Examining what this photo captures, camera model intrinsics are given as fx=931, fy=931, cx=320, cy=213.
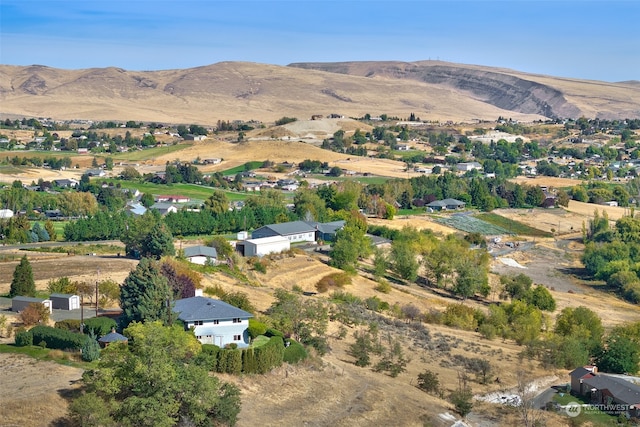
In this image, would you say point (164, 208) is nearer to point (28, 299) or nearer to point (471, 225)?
point (471, 225)

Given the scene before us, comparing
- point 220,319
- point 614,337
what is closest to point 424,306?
point 614,337

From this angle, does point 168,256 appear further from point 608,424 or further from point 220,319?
point 608,424

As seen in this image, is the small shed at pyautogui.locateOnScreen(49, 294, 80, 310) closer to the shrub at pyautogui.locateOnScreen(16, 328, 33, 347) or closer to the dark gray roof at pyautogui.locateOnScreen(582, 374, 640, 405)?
A: the shrub at pyautogui.locateOnScreen(16, 328, 33, 347)

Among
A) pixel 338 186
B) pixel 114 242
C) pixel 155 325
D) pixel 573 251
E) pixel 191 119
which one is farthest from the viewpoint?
pixel 191 119

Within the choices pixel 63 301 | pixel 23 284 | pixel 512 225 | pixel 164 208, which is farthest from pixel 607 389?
pixel 512 225

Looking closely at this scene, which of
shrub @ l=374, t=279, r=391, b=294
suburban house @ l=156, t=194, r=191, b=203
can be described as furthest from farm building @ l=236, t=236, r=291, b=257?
suburban house @ l=156, t=194, r=191, b=203

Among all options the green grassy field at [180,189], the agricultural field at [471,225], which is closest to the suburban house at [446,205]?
the agricultural field at [471,225]
